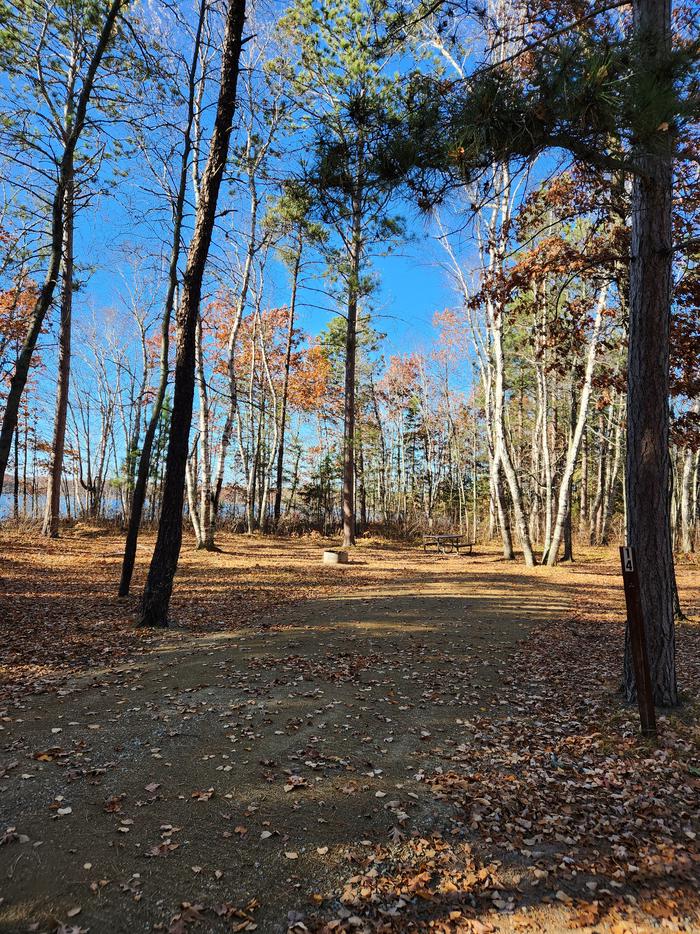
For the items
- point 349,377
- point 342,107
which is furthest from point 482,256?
point 342,107

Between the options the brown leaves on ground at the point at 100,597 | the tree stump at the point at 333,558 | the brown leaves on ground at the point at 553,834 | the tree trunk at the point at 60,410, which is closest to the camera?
the brown leaves on ground at the point at 553,834

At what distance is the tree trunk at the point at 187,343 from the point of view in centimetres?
707

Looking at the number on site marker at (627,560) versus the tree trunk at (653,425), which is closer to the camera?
the number on site marker at (627,560)

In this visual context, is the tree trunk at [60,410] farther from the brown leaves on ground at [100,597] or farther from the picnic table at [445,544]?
the picnic table at [445,544]

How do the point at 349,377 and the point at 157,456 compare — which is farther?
the point at 157,456

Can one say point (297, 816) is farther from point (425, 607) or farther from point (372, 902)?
point (425, 607)

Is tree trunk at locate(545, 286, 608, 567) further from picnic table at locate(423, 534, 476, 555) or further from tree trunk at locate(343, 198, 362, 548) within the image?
tree trunk at locate(343, 198, 362, 548)

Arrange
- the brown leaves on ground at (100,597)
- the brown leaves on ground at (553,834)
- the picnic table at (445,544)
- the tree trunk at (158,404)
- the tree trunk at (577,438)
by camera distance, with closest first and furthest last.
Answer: the brown leaves on ground at (553,834) < the brown leaves on ground at (100,597) < the tree trunk at (158,404) < the tree trunk at (577,438) < the picnic table at (445,544)

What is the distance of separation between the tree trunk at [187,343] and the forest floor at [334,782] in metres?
0.76

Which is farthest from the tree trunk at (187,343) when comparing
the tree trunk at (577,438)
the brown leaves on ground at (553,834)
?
the tree trunk at (577,438)

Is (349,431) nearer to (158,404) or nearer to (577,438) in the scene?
(577,438)

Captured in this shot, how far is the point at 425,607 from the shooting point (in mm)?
9031

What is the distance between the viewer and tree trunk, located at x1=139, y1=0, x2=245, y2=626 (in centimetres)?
707

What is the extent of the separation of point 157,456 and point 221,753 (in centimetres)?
2587
